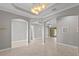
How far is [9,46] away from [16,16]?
4.19 feet

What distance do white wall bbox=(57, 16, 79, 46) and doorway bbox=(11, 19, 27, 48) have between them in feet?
4.06

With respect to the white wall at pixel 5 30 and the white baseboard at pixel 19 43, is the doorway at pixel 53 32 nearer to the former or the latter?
the white baseboard at pixel 19 43

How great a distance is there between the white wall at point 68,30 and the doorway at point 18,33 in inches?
48.8

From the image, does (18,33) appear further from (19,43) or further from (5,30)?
(5,30)

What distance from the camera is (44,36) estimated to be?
4.37m

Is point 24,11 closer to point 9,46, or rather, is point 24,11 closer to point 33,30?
point 33,30

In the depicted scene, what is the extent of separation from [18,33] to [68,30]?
6.14 ft

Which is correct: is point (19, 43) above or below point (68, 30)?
below

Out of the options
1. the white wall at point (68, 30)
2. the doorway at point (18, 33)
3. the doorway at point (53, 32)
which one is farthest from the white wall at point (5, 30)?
the white wall at point (68, 30)

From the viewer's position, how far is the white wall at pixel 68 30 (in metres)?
4.18

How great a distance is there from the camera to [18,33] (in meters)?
4.43

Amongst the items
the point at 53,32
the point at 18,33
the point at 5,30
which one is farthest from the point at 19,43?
the point at 53,32

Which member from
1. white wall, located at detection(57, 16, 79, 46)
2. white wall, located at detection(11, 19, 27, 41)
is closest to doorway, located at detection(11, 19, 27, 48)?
white wall, located at detection(11, 19, 27, 41)

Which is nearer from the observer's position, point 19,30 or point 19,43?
point 19,30
